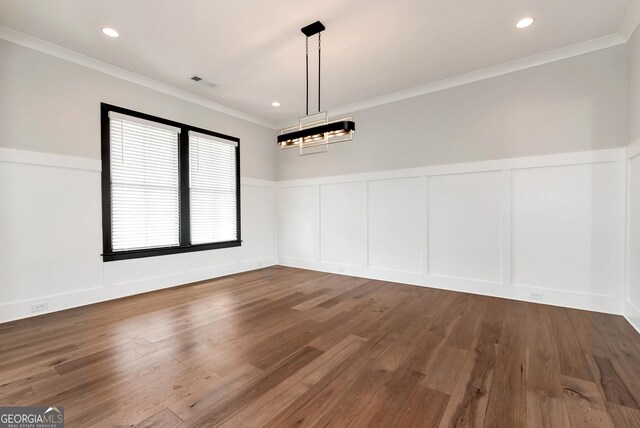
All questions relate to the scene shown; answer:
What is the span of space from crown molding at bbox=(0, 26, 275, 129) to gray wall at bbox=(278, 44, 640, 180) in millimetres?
2790

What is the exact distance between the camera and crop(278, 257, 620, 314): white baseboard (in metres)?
3.35

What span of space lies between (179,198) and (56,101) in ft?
6.38

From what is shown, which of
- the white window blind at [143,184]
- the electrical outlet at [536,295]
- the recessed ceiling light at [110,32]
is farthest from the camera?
the white window blind at [143,184]

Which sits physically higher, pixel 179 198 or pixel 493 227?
pixel 179 198

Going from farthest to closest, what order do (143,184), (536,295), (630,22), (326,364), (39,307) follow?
1. (143,184)
2. (536,295)
3. (39,307)
4. (630,22)
5. (326,364)

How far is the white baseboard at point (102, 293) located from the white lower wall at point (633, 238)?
5.78m

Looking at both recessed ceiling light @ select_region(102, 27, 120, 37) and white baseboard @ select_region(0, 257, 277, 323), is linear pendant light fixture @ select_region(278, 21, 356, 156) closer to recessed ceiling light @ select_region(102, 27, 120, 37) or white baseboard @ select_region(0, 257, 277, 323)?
recessed ceiling light @ select_region(102, 27, 120, 37)

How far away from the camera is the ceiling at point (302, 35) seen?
2754 millimetres

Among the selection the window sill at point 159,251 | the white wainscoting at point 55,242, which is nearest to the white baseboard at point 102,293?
the white wainscoting at point 55,242

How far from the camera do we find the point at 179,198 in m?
4.72

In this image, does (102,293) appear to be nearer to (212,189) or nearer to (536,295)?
(212,189)

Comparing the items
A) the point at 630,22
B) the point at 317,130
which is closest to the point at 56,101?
the point at 317,130

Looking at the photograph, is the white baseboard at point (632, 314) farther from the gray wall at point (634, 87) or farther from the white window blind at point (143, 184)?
the white window blind at point (143, 184)

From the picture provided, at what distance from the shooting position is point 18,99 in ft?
10.4
